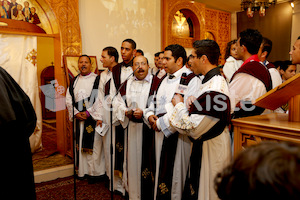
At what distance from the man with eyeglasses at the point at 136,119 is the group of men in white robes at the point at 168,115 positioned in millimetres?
13

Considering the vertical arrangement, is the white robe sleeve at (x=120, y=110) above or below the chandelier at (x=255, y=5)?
below

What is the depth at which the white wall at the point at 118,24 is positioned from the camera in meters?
5.03

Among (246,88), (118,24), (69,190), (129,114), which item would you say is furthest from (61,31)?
(246,88)

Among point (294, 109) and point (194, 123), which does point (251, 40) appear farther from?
point (194, 123)

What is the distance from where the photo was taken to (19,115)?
1.89 m

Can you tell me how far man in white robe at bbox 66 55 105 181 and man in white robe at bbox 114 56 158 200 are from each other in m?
Answer: 0.78

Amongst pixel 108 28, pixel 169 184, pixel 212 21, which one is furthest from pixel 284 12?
pixel 169 184

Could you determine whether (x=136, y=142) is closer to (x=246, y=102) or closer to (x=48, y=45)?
(x=246, y=102)

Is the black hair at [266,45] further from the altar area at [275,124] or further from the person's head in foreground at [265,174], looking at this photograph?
the person's head in foreground at [265,174]

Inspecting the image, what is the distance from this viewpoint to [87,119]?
4.16 m

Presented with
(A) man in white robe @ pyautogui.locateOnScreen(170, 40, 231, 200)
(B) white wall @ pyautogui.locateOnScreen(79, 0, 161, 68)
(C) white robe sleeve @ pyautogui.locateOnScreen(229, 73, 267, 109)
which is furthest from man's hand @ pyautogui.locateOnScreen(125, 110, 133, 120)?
(B) white wall @ pyautogui.locateOnScreen(79, 0, 161, 68)

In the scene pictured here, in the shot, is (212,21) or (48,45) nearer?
(212,21)

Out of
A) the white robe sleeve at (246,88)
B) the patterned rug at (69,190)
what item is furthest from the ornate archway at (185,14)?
the white robe sleeve at (246,88)

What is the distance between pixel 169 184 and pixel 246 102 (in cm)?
118
